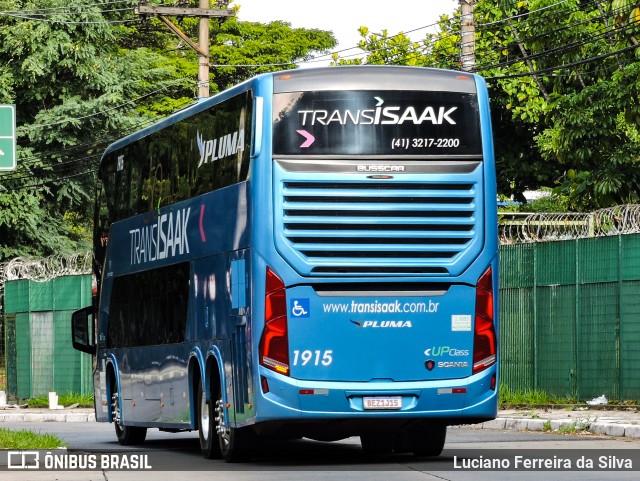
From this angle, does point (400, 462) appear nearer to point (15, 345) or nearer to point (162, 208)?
point (162, 208)

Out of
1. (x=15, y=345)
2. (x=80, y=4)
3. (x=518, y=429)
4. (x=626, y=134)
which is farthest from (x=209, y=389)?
(x=80, y=4)

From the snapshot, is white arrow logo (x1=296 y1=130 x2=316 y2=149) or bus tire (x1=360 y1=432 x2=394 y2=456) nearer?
white arrow logo (x1=296 y1=130 x2=316 y2=149)

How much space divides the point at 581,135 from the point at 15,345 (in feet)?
52.2

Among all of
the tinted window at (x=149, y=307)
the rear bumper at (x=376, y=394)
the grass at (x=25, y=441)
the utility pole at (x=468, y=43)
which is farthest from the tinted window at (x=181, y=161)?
the utility pole at (x=468, y=43)

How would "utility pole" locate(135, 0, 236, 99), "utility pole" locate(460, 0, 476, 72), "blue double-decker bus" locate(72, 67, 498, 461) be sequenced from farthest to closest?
"utility pole" locate(135, 0, 236, 99)
"utility pole" locate(460, 0, 476, 72)
"blue double-decker bus" locate(72, 67, 498, 461)

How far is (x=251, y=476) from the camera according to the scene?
15.3m

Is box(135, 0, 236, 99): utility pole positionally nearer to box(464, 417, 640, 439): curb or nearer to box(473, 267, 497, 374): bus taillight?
box(464, 417, 640, 439): curb

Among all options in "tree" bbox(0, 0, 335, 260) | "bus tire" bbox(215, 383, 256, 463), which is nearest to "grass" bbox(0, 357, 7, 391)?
"tree" bbox(0, 0, 335, 260)

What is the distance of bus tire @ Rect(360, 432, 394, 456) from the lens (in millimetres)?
18484

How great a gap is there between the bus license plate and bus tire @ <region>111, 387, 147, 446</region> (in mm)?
7000

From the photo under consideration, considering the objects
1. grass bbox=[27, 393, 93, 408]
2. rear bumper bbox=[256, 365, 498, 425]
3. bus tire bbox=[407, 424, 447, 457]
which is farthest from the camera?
grass bbox=[27, 393, 93, 408]

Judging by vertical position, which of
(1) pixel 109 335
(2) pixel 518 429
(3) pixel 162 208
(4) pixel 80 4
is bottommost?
(2) pixel 518 429

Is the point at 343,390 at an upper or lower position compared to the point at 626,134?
lower

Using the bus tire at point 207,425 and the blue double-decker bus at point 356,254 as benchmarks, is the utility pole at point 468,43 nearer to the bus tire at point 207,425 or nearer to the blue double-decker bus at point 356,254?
the blue double-decker bus at point 356,254
